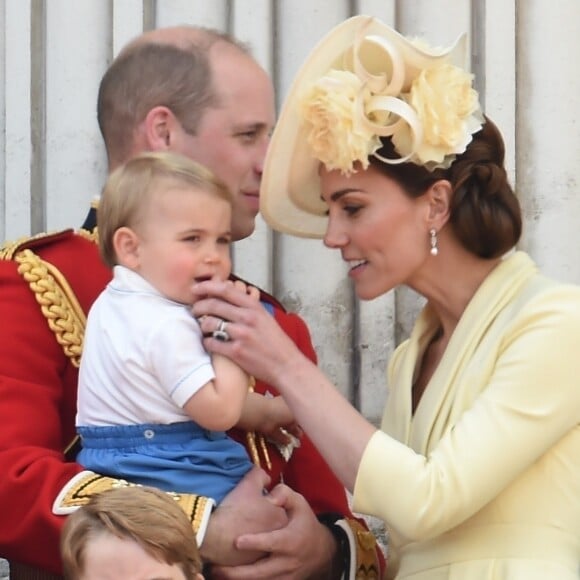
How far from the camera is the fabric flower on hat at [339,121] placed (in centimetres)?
327

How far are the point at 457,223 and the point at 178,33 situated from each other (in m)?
0.84

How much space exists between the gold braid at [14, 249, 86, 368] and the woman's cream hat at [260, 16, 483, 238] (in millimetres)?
522

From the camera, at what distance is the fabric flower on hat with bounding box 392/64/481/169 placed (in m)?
3.28

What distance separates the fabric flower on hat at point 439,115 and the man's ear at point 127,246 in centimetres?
48

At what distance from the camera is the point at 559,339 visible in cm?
316

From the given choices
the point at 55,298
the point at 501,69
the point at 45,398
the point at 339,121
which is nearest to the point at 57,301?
the point at 55,298

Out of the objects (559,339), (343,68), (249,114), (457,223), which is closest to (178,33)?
(249,114)

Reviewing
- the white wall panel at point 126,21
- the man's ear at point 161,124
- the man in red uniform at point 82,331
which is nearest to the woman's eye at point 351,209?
the man in red uniform at point 82,331

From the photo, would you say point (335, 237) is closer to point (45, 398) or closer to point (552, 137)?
point (45, 398)

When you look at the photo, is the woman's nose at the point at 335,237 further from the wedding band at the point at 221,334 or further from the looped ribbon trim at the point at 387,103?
the wedding band at the point at 221,334

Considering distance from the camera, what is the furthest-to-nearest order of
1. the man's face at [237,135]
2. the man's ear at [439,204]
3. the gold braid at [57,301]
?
the man's face at [237,135] < the gold braid at [57,301] < the man's ear at [439,204]

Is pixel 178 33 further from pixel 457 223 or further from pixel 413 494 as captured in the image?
pixel 413 494

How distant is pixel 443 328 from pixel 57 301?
2.33ft

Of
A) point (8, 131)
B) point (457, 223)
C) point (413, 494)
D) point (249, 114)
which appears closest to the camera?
point (413, 494)
